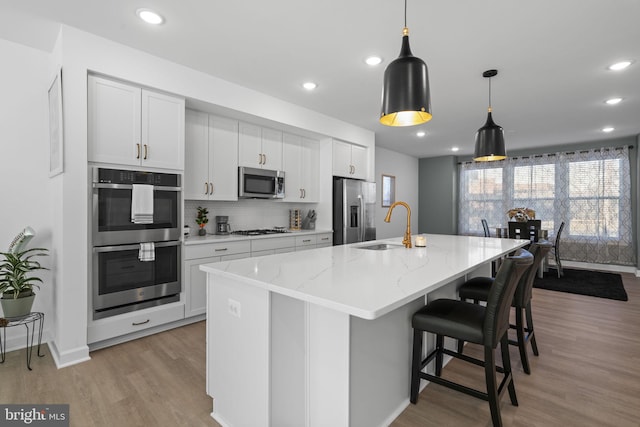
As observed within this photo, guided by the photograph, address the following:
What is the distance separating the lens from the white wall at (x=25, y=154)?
2.62 m

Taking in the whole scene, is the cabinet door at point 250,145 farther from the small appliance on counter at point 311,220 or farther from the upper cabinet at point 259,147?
the small appliance on counter at point 311,220

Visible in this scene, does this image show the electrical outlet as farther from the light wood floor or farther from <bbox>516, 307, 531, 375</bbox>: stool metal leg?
<bbox>516, 307, 531, 375</bbox>: stool metal leg

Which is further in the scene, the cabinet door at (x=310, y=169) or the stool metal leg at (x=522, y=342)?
the cabinet door at (x=310, y=169)

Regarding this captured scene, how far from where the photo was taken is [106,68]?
2580mm

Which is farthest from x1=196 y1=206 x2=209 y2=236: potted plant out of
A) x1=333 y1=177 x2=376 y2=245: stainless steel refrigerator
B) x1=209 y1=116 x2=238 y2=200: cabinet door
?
x1=333 y1=177 x2=376 y2=245: stainless steel refrigerator

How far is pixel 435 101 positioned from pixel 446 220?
4466 mm

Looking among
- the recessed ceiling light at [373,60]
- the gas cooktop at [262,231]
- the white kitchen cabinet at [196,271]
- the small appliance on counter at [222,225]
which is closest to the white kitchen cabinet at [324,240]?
the gas cooktop at [262,231]

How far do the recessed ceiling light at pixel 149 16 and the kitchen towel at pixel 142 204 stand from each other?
4.15 ft

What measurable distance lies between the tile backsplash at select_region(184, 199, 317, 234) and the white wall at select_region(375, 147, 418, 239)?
245 centimetres

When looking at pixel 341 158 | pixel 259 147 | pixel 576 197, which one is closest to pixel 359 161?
pixel 341 158

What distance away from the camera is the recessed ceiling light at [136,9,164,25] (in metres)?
2.24

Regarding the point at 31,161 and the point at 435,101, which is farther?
the point at 435,101

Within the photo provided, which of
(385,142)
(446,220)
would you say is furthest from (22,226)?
(446,220)

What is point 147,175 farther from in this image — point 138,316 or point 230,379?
point 230,379
